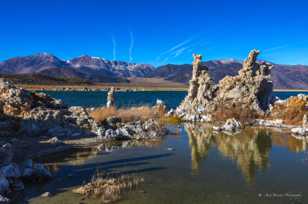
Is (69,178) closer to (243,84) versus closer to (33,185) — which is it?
(33,185)

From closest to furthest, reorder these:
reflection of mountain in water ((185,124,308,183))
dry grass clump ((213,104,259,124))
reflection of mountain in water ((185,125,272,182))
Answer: reflection of mountain in water ((185,125,272,182)), reflection of mountain in water ((185,124,308,183)), dry grass clump ((213,104,259,124))

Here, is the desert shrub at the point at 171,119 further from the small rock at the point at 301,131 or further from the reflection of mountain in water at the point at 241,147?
the small rock at the point at 301,131

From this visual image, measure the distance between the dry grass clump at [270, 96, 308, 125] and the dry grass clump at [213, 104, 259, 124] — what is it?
2.30m

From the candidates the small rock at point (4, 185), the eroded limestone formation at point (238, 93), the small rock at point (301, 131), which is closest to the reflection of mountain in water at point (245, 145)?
the small rock at point (301, 131)

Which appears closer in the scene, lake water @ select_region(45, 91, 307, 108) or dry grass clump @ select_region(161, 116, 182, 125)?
dry grass clump @ select_region(161, 116, 182, 125)

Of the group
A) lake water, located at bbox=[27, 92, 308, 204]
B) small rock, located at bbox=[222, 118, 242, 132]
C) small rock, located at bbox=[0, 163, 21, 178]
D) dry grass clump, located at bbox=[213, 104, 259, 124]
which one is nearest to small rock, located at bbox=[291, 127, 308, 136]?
lake water, located at bbox=[27, 92, 308, 204]

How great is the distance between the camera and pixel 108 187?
12.7m

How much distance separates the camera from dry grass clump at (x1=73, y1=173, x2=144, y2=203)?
1213 cm

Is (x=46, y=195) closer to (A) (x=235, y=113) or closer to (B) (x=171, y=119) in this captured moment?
(B) (x=171, y=119)

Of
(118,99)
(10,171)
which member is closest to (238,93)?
(10,171)

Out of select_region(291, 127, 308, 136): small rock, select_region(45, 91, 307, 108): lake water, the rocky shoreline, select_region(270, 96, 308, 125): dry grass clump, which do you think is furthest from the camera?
select_region(45, 91, 307, 108): lake water

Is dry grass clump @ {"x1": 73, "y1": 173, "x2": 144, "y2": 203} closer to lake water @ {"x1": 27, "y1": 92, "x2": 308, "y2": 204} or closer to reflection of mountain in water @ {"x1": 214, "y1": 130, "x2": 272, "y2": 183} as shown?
lake water @ {"x1": 27, "y1": 92, "x2": 308, "y2": 204}

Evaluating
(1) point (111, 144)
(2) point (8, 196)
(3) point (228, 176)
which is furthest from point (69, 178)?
(1) point (111, 144)

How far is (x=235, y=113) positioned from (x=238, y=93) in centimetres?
457
